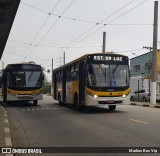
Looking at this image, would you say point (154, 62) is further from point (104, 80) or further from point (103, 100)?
point (103, 100)

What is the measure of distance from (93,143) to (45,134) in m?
2.60

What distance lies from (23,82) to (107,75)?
983 centimetres

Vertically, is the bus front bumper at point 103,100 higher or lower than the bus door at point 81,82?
lower

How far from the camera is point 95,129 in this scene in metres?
12.8

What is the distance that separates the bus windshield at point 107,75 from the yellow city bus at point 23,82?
9155 millimetres

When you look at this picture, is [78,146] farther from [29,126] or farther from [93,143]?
[29,126]

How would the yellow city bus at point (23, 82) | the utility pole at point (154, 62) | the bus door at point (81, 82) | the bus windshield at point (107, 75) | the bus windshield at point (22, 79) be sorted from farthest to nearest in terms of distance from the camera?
the utility pole at point (154, 62), the bus windshield at point (22, 79), the yellow city bus at point (23, 82), the bus door at point (81, 82), the bus windshield at point (107, 75)

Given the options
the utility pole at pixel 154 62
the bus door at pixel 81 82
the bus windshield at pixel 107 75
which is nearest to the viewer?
the bus windshield at pixel 107 75

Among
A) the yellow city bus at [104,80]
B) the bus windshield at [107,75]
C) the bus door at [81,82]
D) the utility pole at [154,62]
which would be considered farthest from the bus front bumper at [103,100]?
the utility pole at [154,62]

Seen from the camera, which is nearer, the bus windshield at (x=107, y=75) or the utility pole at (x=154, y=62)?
the bus windshield at (x=107, y=75)

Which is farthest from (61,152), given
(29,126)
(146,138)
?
(29,126)

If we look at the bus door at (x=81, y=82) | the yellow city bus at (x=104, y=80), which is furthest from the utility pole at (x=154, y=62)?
the bus door at (x=81, y=82)

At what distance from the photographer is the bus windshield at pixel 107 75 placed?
19516mm

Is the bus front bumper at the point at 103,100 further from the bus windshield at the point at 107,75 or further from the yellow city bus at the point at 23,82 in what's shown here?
the yellow city bus at the point at 23,82
